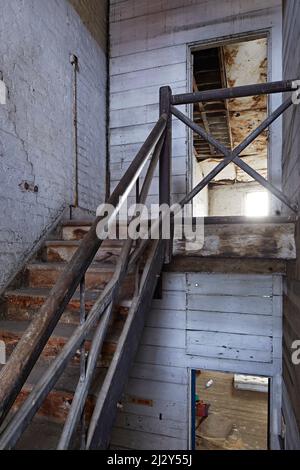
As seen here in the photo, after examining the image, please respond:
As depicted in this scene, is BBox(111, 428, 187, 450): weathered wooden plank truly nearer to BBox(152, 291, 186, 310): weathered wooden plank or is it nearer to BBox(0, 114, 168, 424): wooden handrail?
BBox(152, 291, 186, 310): weathered wooden plank

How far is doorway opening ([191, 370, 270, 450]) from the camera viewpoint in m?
4.25

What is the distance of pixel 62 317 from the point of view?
1840mm

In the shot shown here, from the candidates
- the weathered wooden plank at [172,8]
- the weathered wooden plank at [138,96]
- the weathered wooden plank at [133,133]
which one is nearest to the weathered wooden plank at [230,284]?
the weathered wooden plank at [133,133]

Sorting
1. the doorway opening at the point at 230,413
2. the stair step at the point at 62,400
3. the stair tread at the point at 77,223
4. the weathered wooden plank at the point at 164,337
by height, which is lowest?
the doorway opening at the point at 230,413

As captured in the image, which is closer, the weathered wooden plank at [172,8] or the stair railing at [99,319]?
the stair railing at [99,319]

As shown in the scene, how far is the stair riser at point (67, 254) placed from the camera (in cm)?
226

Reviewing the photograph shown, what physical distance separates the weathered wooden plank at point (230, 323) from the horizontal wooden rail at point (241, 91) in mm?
1900

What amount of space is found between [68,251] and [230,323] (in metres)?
1.65

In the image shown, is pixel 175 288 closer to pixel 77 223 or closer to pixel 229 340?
pixel 229 340

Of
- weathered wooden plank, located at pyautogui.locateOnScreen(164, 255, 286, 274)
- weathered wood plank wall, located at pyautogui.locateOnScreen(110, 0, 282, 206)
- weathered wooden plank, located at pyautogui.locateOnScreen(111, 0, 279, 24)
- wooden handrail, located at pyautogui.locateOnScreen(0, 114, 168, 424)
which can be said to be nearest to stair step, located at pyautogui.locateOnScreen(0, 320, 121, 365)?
wooden handrail, located at pyautogui.locateOnScreen(0, 114, 168, 424)

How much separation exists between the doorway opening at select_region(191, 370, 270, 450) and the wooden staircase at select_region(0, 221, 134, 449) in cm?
168

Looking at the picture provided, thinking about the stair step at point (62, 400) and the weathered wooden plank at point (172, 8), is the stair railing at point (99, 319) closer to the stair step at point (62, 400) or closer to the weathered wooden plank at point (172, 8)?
the stair step at point (62, 400)

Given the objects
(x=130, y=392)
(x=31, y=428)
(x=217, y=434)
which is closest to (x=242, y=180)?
(x=217, y=434)

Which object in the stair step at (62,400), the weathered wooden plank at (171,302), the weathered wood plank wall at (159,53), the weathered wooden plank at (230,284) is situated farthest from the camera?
the weathered wood plank wall at (159,53)
